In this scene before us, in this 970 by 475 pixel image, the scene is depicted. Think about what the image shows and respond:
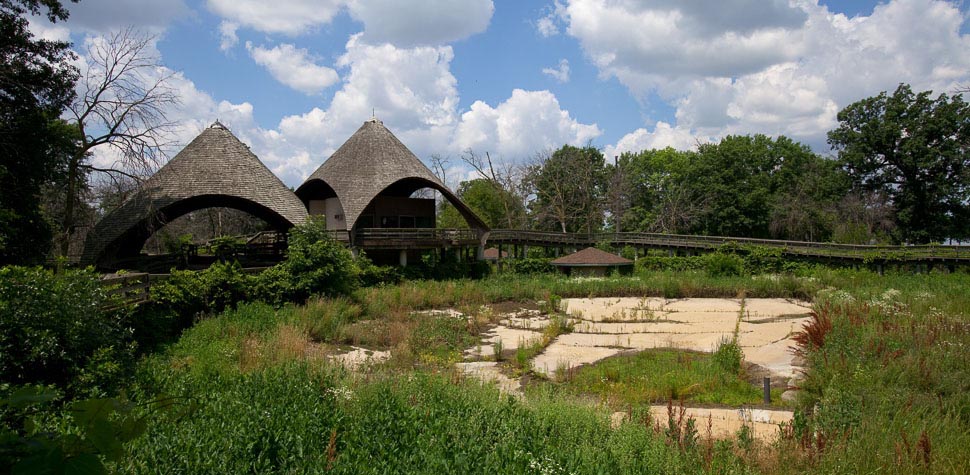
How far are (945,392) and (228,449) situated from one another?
8.69 meters

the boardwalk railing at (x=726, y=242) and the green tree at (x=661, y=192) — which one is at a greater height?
the green tree at (x=661, y=192)

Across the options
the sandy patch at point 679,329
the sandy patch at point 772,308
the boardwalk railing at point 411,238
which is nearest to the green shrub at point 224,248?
the boardwalk railing at point 411,238

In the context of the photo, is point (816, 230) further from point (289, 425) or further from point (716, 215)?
point (289, 425)

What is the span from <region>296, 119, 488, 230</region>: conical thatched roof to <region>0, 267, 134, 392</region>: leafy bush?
17879mm

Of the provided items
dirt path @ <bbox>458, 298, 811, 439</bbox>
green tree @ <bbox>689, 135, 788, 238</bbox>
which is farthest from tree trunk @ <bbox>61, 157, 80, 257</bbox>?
green tree @ <bbox>689, 135, 788, 238</bbox>

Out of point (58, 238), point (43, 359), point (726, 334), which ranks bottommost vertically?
point (726, 334)

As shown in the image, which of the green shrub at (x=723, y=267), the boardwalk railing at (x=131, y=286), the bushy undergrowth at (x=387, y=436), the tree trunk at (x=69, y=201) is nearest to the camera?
the bushy undergrowth at (x=387, y=436)

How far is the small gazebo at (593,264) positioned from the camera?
3219cm

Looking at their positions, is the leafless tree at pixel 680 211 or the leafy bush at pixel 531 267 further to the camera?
the leafless tree at pixel 680 211

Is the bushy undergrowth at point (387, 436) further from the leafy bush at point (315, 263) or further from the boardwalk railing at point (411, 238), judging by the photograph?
the boardwalk railing at point (411, 238)

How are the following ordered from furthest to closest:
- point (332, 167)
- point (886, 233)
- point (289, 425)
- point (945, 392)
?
point (886, 233), point (332, 167), point (945, 392), point (289, 425)

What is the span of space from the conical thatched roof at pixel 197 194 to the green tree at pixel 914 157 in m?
38.9

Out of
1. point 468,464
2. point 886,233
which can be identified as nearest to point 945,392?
point 468,464

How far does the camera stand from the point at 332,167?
1196 inches
